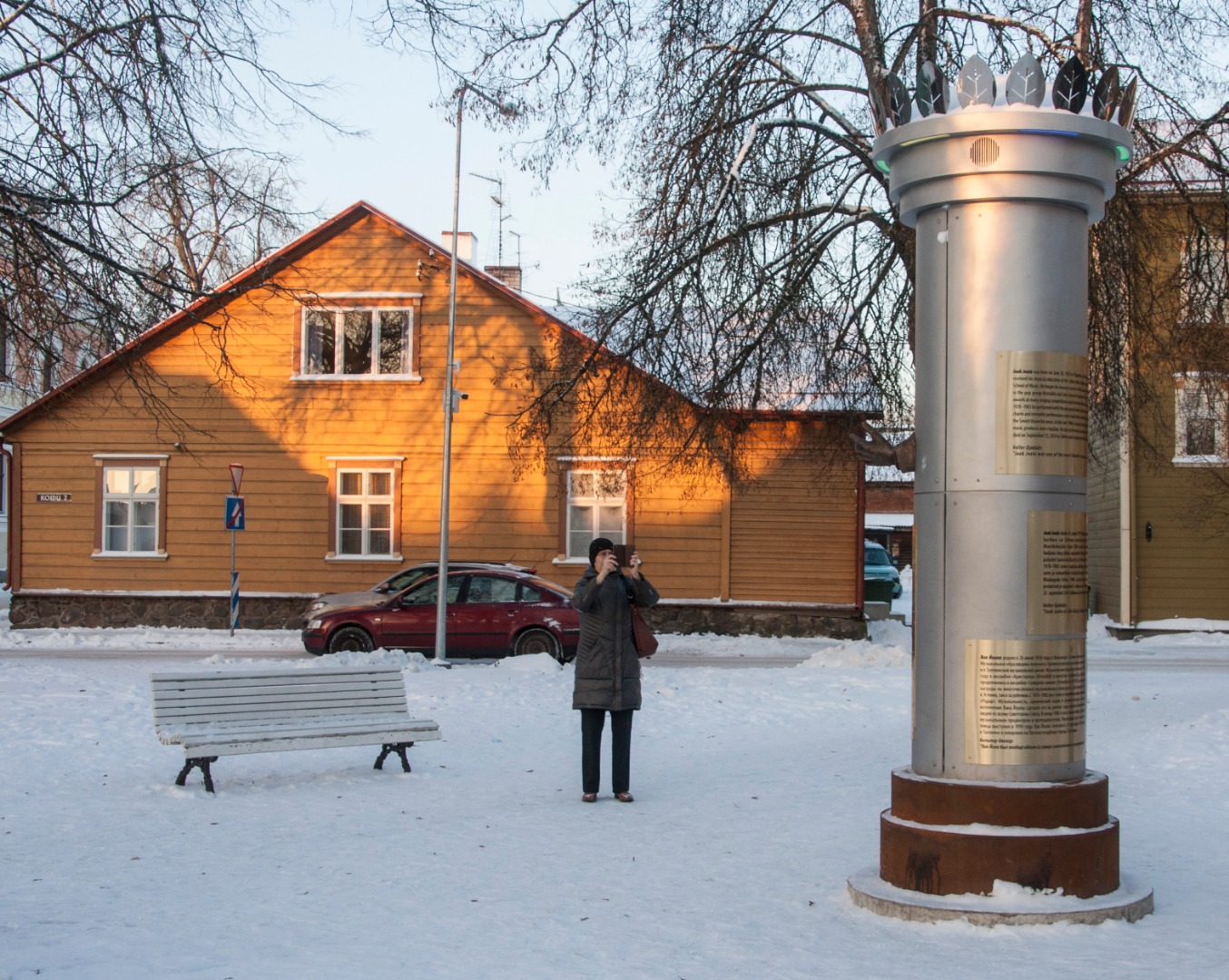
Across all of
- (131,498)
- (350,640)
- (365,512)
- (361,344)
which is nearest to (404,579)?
(350,640)

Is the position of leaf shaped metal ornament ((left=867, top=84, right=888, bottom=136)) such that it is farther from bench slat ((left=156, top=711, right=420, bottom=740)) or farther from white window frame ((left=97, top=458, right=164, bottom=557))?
white window frame ((left=97, top=458, right=164, bottom=557))

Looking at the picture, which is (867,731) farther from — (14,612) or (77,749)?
(14,612)

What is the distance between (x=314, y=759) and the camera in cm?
1152

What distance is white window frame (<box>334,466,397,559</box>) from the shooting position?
1099 inches

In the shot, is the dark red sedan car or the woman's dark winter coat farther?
the dark red sedan car

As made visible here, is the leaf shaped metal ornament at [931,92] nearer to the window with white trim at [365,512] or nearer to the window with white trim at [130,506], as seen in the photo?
the window with white trim at [365,512]

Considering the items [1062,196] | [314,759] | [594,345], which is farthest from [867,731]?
[1062,196]

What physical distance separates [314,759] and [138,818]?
2.68 m

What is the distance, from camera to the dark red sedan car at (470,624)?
69.2 feet

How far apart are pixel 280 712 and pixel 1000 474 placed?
20.1 feet

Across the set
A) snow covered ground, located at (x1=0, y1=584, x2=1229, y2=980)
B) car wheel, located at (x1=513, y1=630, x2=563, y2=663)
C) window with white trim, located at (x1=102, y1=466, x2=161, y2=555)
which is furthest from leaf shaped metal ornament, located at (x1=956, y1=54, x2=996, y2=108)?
window with white trim, located at (x1=102, y1=466, x2=161, y2=555)

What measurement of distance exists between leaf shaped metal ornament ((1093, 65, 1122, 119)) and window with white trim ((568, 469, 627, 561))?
20.9 m

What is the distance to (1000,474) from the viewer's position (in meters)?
6.81

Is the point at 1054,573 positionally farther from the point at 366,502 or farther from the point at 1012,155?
the point at 366,502
